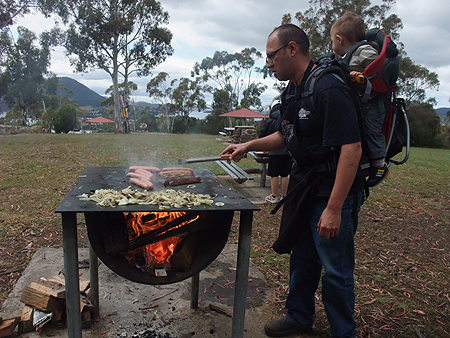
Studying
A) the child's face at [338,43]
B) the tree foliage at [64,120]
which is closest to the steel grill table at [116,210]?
the child's face at [338,43]

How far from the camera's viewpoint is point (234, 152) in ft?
7.76

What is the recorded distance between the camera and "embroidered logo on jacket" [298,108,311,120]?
1.90m

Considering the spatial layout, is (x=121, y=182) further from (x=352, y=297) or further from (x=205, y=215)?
(x=352, y=297)

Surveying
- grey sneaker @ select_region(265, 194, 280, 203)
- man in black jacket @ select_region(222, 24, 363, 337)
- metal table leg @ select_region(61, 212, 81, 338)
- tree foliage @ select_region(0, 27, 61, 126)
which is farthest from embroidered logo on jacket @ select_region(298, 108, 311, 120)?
tree foliage @ select_region(0, 27, 61, 126)

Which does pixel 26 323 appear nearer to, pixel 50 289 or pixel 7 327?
pixel 7 327

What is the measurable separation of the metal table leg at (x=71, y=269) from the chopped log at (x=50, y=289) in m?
0.49

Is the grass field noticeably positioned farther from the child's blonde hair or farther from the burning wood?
the child's blonde hair

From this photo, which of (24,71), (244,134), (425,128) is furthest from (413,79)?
(24,71)

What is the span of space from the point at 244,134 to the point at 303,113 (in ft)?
49.2

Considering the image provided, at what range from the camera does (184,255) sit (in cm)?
229

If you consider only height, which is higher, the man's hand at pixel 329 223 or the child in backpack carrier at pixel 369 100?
the child in backpack carrier at pixel 369 100

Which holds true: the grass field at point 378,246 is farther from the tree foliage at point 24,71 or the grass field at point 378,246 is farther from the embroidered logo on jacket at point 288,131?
the tree foliage at point 24,71

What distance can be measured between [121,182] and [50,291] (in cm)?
96

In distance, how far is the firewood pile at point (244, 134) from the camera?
1683 cm
